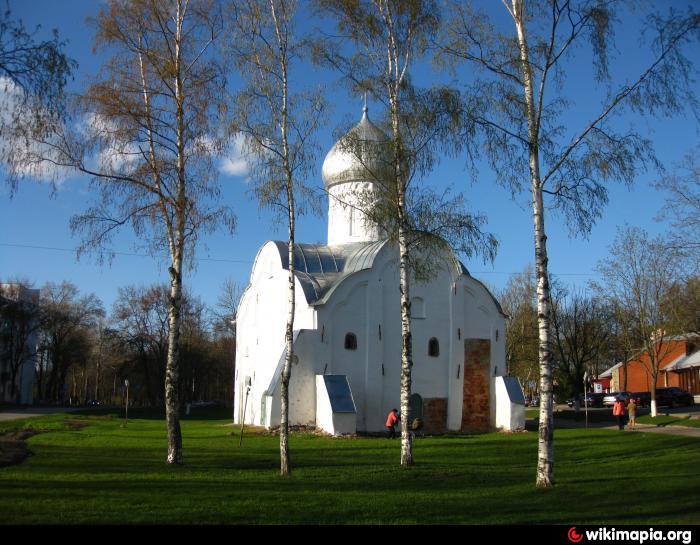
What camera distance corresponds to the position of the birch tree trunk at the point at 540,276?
40.7 feet

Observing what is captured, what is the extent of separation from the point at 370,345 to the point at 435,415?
3995 millimetres

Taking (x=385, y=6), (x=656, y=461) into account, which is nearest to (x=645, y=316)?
(x=656, y=461)

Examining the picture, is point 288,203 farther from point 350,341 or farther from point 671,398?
point 671,398

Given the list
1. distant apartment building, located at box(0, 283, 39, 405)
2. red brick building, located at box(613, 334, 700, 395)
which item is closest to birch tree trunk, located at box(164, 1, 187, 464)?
red brick building, located at box(613, 334, 700, 395)

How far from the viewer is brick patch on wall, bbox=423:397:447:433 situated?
28.0 meters

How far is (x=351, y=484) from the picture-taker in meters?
12.9

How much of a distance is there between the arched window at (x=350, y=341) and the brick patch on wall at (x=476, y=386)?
16.5 ft

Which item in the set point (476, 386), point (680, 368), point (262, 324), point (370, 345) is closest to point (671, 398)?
point (680, 368)

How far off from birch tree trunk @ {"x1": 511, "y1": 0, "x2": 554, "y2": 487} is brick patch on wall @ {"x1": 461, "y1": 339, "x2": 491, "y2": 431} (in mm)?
16090

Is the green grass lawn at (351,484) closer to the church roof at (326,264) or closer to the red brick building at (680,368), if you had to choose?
the church roof at (326,264)

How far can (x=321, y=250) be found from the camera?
31.9 metres

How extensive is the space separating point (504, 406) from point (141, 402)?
5044 centimetres

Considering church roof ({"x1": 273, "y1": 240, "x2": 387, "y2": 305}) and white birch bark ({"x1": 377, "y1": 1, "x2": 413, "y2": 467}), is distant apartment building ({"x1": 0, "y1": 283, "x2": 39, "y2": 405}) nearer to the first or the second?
church roof ({"x1": 273, "y1": 240, "x2": 387, "y2": 305})
